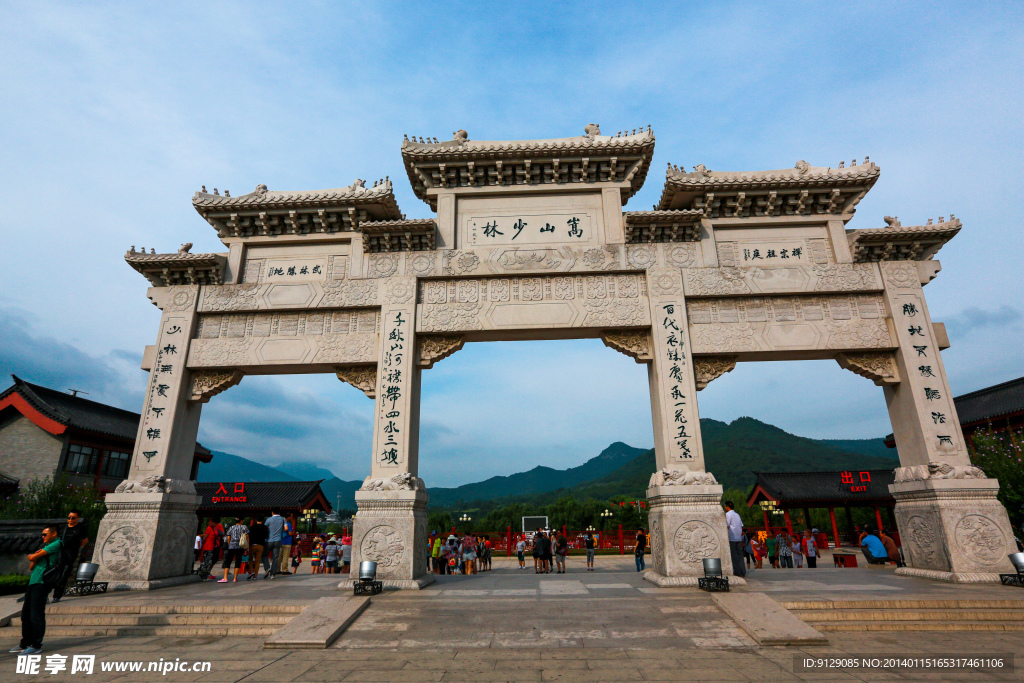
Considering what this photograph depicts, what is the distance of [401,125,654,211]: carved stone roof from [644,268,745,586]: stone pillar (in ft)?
8.00

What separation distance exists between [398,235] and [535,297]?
10.0 feet

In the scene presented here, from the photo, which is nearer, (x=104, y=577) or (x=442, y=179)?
(x=104, y=577)

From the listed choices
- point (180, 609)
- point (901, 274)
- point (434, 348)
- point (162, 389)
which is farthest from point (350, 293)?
point (901, 274)

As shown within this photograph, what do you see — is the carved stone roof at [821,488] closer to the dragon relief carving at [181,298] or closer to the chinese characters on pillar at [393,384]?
the chinese characters on pillar at [393,384]

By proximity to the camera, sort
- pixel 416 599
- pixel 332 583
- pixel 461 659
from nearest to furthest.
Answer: pixel 461 659
pixel 416 599
pixel 332 583

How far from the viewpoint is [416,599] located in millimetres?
7137

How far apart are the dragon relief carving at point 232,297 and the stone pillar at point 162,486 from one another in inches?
10.5

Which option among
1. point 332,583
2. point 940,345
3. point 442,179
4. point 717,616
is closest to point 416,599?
point 332,583

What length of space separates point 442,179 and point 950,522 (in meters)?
10.9

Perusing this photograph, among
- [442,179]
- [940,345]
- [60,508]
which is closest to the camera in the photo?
[940,345]

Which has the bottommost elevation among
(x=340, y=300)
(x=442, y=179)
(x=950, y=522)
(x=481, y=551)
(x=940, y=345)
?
(x=481, y=551)

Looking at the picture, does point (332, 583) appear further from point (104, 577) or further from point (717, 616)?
point (717, 616)

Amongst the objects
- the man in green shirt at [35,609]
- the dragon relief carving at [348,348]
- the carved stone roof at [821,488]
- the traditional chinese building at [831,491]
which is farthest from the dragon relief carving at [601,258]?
the carved stone roof at [821,488]

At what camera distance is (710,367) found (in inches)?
375
